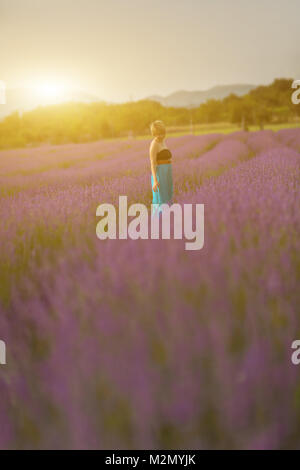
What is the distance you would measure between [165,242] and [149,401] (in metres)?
0.80

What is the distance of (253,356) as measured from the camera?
942 mm

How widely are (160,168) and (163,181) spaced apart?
18cm

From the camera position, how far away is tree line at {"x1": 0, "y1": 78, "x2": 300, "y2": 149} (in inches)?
2354

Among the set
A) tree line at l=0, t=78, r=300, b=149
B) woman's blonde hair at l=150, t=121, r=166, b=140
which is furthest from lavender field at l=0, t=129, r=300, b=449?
tree line at l=0, t=78, r=300, b=149

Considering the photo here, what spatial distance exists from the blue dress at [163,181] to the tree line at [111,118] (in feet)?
179

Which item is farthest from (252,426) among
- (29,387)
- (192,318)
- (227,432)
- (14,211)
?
(14,211)

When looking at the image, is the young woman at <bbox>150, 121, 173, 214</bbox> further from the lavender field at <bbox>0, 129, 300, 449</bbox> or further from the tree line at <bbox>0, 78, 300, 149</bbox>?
the tree line at <bbox>0, 78, 300, 149</bbox>

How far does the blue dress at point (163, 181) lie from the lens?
4.72 metres

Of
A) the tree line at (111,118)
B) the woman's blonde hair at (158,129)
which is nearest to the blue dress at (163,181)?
the woman's blonde hair at (158,129)

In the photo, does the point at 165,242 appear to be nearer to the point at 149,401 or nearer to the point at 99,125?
the point at 149,401

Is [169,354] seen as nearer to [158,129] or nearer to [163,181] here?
[163,181]

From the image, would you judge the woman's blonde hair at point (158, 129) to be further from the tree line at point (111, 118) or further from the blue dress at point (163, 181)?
the tree line at point (111, 118)

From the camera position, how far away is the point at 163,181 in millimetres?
4789

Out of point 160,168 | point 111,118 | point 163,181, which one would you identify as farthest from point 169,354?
point 111,118
